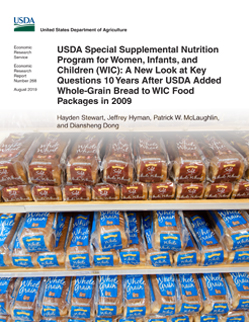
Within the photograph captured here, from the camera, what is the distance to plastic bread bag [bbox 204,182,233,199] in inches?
46.5

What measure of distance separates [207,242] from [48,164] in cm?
102

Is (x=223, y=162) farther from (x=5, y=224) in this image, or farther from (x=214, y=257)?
(x=5, y=224)

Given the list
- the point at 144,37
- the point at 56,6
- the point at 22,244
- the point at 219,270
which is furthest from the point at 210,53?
the point at 22,244

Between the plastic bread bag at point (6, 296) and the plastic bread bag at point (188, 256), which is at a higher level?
the plastic bread bag at point (188, 256)

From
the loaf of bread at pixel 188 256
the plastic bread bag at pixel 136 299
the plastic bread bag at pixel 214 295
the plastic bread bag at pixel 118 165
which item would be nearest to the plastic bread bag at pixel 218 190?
the loaf of bread at pixel 188 256

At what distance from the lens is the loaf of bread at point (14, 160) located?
110 centimetres

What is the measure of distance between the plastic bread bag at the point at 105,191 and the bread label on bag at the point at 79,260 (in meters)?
0.40

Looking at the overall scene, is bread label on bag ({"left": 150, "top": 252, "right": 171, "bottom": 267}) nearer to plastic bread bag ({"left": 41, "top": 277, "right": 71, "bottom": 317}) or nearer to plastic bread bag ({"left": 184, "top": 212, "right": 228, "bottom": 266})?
plastic bread bag ({"left": 184, "top": 212, "right": 228, "bottom": 266})

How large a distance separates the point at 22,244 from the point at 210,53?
4.38ft

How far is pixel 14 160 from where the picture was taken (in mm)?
1098

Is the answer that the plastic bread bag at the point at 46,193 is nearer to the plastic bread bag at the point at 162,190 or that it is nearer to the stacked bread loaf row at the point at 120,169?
the stacked bread loaf row at the point at 120,169

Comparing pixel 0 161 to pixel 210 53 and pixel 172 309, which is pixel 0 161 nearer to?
pixel 210 53

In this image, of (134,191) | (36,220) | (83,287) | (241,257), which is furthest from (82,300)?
(241,257)

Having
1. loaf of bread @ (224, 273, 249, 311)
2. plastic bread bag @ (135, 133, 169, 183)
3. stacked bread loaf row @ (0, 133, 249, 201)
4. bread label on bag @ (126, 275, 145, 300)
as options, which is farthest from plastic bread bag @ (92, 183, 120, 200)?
loaf of bread @ (224, 273, 249, 311)
